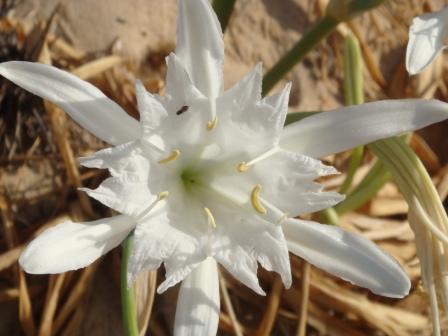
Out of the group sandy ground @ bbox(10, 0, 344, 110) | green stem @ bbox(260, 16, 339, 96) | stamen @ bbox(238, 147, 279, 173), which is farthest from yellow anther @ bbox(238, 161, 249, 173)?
sandy ground @ bbox(10, 0, 344, 110)

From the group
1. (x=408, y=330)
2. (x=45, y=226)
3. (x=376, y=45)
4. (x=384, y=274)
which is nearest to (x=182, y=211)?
(x=384, y=274)

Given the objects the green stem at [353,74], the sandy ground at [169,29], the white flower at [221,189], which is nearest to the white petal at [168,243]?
the white flower at [221,189]

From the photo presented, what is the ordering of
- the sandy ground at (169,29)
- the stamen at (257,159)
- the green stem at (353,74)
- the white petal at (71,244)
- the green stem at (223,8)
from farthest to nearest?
the sandy ground at (169,29) < the green stem at (353,74) < the green stem at (223,8) < the stamen at (257,159) < the white petal at (71,244)

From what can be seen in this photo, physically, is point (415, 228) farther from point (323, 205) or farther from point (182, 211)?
point (182, 211)

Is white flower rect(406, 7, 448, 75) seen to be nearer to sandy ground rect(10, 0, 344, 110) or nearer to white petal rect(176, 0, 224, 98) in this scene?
white petal rect(176, 0, 224, 98)

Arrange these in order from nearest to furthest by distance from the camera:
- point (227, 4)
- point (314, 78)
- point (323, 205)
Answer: point (323, 205), point (227, 4), point (314, 78)

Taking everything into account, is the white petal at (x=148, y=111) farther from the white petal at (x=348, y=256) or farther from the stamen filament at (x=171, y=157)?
the white petal at (x=348, y=256)

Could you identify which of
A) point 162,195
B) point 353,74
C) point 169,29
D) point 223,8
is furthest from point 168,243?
point 169,29
